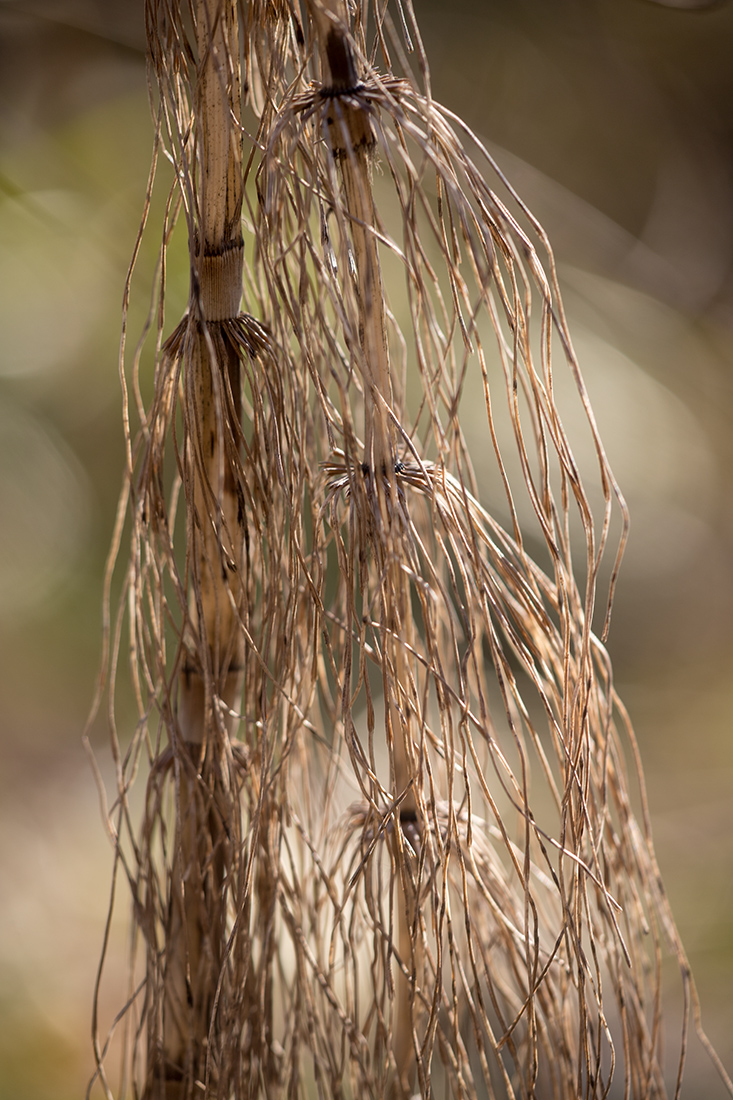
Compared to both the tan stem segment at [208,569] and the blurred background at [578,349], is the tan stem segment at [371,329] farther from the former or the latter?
the blurred background at [578,349]

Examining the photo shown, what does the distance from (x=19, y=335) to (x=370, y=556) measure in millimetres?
1053

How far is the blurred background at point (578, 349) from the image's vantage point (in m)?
1.10

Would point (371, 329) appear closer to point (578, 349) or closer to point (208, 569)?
point (208, 569)

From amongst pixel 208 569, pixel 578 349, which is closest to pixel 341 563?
pixel 208 569

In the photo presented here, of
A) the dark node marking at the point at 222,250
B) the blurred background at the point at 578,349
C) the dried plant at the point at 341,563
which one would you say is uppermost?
the blurred background at the point at 578,349

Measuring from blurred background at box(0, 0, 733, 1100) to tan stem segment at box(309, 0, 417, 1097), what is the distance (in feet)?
2.88

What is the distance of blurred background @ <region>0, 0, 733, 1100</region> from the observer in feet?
3.59

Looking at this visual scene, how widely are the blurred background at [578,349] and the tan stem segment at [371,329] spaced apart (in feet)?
2.88

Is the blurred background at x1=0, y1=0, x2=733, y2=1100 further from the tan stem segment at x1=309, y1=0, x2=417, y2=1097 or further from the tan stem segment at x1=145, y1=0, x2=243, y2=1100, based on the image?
the tan stem segment at x1=309, y1=0, x2=417, y2=1097

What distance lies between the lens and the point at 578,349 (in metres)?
1.38

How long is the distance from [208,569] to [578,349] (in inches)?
46.8

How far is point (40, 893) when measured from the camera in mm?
1052

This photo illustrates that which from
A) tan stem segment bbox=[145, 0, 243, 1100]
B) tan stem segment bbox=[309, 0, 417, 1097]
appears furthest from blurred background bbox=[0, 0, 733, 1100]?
tan stem segment bbox=[309, 0, 417, 1097]

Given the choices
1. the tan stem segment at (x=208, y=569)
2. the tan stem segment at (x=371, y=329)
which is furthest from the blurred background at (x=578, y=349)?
the tan stem segment at (x=371, y=329)
